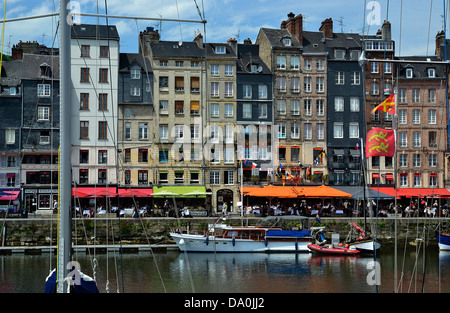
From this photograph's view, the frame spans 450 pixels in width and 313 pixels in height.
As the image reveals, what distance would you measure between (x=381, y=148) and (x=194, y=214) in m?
29.7

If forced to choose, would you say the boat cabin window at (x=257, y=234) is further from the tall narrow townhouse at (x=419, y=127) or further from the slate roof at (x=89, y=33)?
the slate roof at (x=89, y=33)

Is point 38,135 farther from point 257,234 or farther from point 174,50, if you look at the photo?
point 257,234

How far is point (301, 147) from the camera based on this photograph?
5334 cm

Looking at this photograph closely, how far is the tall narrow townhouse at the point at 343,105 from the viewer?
53438 mm

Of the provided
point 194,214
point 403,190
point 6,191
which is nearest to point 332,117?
point 403,190

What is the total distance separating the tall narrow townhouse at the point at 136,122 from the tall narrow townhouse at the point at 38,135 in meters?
5.36

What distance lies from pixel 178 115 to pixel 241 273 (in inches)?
909

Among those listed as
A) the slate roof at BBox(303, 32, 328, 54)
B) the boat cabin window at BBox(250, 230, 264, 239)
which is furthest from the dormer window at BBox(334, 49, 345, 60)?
the boat cabin window at BBox(250, 230, 264, 239)

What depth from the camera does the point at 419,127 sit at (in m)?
54.2

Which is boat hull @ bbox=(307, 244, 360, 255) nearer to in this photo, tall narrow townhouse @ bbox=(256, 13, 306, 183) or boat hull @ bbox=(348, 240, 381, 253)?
boat hull @ bbox=(348, 240, 381, 253)

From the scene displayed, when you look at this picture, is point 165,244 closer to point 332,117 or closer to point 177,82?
point 177,82

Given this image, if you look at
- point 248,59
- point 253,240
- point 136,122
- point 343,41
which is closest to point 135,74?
point 136,122

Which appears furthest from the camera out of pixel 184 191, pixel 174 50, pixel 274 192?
pixel 174 50
